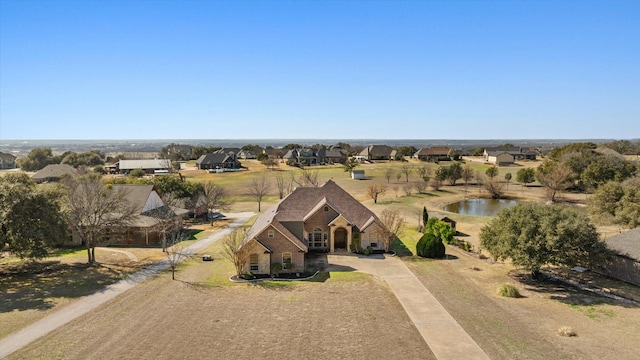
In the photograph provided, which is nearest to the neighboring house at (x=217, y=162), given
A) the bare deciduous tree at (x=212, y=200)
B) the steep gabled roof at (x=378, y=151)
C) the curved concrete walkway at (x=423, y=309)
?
the steep gabled roof at (x=378, y=151)

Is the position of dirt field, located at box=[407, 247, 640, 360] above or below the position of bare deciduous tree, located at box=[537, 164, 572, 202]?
below

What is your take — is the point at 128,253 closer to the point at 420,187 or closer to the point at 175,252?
the point at 175,252

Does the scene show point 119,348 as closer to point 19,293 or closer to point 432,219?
point 19,293

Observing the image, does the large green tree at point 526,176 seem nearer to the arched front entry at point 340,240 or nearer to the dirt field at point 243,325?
the arched front entry at point 340,240

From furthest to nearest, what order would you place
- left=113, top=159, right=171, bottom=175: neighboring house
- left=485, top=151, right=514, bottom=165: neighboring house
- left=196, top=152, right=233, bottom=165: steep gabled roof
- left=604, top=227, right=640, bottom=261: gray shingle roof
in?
1. left=485, top=151, right=514, bottom=165: neighboring house
2. left=196, top=152, right=233, bottom=165: steep gabled roof
3. left=113, top=159, right=171, bottom=175: neighboring house
4. left=604, top=227, right=640, bottom=261: gray shingle roof

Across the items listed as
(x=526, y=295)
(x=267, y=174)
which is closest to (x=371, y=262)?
(x=526, y=295)

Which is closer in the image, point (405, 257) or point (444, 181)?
point (405, 257)

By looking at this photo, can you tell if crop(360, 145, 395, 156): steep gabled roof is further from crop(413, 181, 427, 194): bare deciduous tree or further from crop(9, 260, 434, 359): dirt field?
crop(9, 260, 434, 359): dirt field

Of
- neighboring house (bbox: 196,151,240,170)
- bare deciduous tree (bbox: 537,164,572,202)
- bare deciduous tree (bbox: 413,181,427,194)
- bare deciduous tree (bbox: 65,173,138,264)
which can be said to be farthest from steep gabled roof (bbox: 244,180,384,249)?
neighboring house (bbox: 196,151,240,170)
